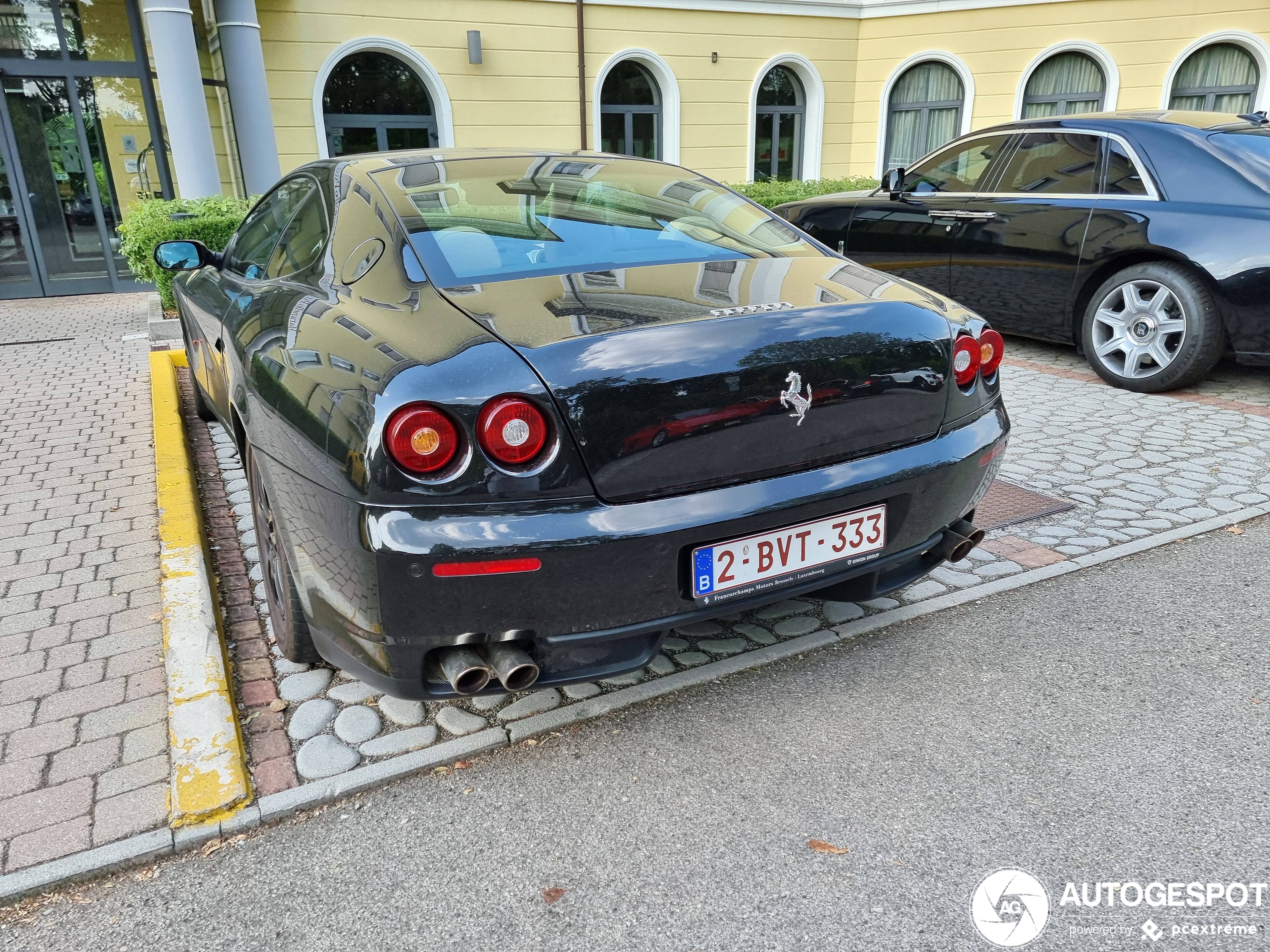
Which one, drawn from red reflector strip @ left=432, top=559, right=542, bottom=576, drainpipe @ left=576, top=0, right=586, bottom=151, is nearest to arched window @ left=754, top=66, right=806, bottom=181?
drainpipe @ left=576, top=0, right=586, bottom=151

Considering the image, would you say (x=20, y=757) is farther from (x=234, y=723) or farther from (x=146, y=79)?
(x=146, y=79)

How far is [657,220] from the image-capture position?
9.52 feet

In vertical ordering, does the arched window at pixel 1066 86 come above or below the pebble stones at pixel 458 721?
above

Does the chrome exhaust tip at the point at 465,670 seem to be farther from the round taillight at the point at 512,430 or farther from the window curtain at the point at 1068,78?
the window curtain at the point at 1068,78

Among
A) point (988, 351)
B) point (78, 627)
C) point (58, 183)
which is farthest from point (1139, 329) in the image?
point (58, 183)

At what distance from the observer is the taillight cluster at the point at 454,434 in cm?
187

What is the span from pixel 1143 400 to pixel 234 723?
5.30 metres

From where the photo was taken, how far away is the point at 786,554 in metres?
2.21

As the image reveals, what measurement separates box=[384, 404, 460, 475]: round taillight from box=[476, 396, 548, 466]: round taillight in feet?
0.24

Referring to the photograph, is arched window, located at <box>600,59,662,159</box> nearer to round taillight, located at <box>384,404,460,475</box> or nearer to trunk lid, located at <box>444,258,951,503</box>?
trunk lid, located at <box>444,258,951,503</box>

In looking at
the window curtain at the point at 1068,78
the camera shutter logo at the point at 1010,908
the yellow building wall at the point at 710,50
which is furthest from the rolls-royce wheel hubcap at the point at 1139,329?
the window curtain at the point at 1068,78

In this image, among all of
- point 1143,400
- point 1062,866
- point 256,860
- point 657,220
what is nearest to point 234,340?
point 657,220

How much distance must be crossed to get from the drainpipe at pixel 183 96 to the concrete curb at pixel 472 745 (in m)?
8.92

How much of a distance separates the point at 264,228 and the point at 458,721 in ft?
7.62
